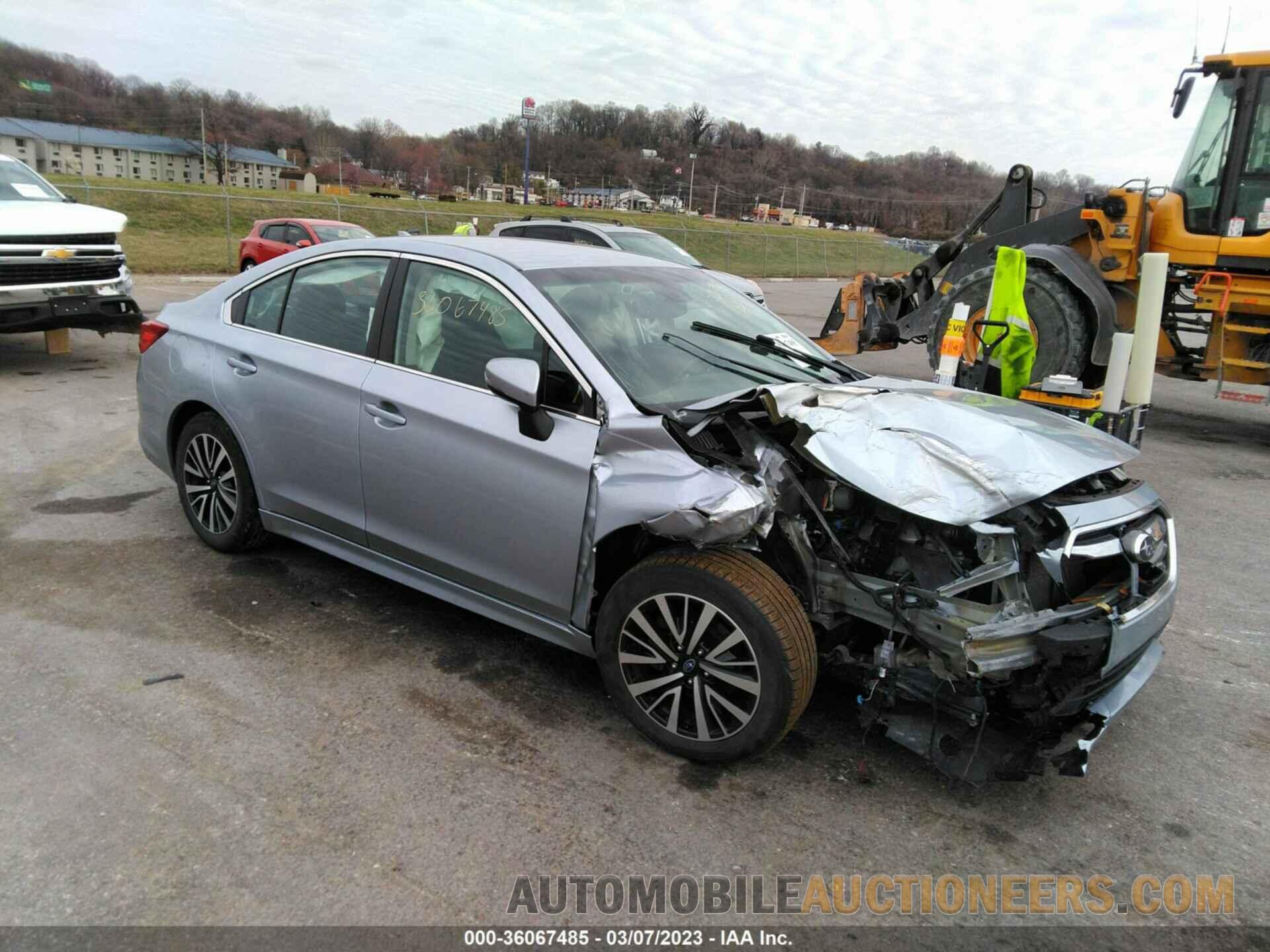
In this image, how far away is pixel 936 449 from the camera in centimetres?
306

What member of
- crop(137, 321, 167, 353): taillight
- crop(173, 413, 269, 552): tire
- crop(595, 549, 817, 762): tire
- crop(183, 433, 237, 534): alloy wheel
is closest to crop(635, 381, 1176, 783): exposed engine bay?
crop(595, 549, 817, 762): tire

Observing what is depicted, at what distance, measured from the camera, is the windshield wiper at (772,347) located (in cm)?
403

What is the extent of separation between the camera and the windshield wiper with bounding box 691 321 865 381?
13.2ft

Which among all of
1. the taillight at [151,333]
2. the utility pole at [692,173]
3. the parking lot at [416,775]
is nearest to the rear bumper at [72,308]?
the taillight at [151,333]

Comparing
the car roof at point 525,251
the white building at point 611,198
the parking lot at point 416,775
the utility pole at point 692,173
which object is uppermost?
the utility pole at point 692,173

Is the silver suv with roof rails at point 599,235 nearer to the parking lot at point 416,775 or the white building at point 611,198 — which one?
the parking lot at point 416,775

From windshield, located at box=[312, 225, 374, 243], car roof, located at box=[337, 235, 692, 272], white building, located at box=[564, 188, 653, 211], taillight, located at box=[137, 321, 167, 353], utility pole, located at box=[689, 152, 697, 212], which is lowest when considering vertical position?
taillight, located at box=[137, 321, 167, 353]

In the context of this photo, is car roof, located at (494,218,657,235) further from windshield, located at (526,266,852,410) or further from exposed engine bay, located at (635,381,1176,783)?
exposed engine bay, located at (635,381,1176,783)

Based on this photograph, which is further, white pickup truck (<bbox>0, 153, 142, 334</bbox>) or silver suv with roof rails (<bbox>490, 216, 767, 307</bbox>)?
silver suv with roof rails (<bbox>490, 216, 767, 307</bbox>)

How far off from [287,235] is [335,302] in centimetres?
1434

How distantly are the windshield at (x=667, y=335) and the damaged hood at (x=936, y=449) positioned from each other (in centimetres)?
35

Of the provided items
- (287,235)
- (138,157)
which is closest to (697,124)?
(138,157)

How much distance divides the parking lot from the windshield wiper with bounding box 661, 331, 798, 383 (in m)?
1.38

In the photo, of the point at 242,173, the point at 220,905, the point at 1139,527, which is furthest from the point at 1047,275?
the point at 242,173
